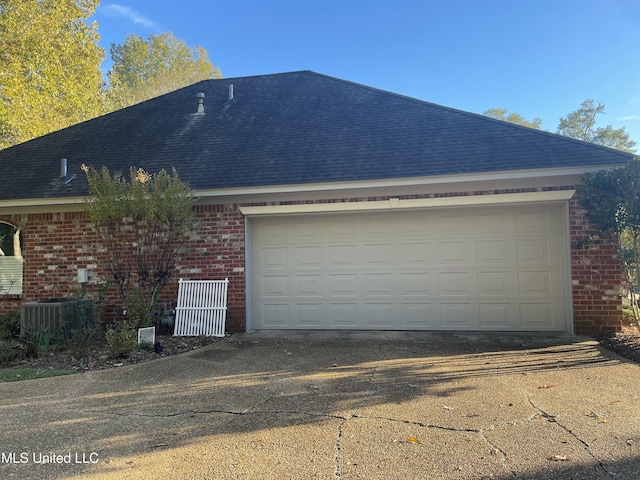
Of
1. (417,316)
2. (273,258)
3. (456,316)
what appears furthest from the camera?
(273,258)

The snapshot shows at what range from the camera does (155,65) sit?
101 feet

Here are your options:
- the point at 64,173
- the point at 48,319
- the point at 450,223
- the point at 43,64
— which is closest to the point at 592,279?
the point at 450,223

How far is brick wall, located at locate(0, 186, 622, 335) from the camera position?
6.76 m

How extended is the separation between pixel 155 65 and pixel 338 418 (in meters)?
33.2

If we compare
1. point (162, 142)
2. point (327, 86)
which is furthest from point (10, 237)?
point (327, 86)

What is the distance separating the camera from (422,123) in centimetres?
860

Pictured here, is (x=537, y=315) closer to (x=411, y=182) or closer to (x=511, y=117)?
(x=411, y=182)

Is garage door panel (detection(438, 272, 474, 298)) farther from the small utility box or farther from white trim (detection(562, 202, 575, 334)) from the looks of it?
the small utility box

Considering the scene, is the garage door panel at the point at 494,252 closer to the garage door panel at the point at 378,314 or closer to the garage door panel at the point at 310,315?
the garage door panel at the point at 378,314

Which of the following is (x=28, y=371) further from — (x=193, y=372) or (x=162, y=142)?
(x=162, y=142)

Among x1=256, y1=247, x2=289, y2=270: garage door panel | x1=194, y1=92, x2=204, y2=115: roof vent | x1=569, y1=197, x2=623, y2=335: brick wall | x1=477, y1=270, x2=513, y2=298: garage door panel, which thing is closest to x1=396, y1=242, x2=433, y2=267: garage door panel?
x1=477, y1=270, x2=513, y2=298: garage door panel

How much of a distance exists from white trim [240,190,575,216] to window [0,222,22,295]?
5.01 metres

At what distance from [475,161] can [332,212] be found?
8.74ft

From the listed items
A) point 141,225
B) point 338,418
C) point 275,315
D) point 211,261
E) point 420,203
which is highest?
point 420,203
